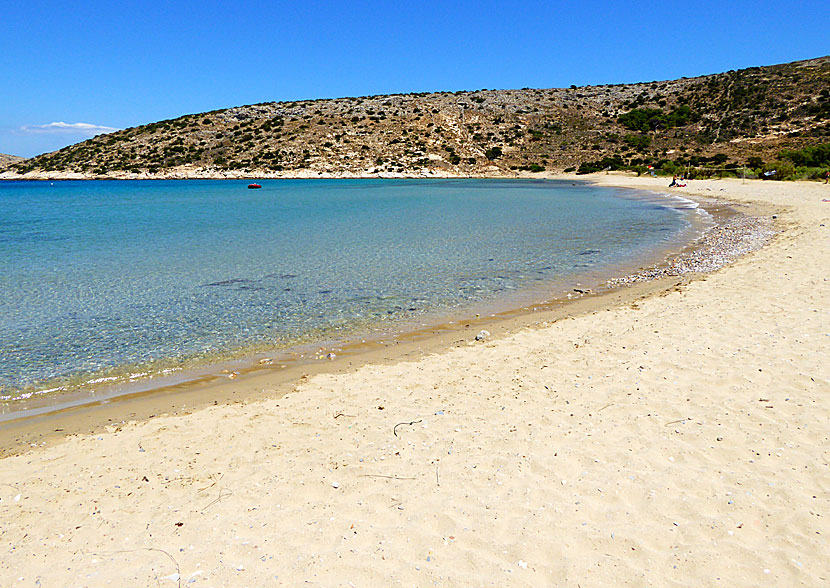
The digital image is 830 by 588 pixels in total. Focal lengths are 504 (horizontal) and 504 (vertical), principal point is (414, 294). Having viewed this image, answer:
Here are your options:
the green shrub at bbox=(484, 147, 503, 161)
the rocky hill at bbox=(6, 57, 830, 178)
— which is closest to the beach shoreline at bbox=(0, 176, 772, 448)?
the rocky hill at bbox=(6, 57, 830, 178)

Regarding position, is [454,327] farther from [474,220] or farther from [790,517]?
[474,220]

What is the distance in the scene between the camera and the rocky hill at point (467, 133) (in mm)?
74875

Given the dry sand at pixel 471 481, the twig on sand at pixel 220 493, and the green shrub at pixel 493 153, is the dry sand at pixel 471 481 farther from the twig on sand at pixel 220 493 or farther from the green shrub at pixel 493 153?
the green shrub at pixel 493 153

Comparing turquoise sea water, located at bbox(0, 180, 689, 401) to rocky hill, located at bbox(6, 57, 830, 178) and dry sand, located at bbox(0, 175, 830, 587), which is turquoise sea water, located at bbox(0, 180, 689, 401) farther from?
rocky hill, located at bbox(6, 57, 830, 178)

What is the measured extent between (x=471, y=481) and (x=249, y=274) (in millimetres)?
11148

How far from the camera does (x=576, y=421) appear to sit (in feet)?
17.7

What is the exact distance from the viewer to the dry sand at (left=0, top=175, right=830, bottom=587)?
3.53 metres

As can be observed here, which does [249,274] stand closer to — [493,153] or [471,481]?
[471,481]

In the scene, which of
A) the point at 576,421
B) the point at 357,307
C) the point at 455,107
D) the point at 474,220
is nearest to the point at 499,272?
the point at 357,307

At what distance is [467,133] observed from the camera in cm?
9162

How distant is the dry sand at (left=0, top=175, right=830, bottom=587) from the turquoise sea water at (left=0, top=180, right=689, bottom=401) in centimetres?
295

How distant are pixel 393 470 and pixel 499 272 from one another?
32.7 ft

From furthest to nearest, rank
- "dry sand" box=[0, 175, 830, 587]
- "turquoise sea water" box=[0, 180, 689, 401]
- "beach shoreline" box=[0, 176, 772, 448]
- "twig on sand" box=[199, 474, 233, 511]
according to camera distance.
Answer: "turquoise sea water" box=[0, 180, 689, 401] < "beach shoreline" box=[0, 176, 772, 448] < "twig on sand" box=[199, 474, 233, 511] < "dry sand" box=[0, 175, 830, 587]

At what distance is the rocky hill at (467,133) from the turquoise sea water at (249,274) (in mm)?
55388
